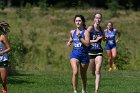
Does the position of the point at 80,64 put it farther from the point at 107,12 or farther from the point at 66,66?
the point at 107,12

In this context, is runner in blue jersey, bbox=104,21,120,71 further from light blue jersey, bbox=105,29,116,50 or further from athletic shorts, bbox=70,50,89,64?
athletic shorts, bbox=70,50,89,64

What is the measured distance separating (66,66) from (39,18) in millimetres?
15878

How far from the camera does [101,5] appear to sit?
67.4 meters

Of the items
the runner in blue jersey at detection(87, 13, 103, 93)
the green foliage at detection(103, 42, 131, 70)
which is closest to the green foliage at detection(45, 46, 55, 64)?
the green foliage at detection(103, 42, 131, 70)

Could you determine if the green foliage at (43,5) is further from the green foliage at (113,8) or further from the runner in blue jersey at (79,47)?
the runner in blue jersey at (79,47)

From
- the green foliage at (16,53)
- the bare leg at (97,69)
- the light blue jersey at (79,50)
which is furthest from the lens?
the green foliage at (16,53)

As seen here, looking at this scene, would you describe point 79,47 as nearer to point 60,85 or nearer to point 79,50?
point 79,50

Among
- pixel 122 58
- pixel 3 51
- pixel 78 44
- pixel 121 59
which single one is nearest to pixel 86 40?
pixel 78 44

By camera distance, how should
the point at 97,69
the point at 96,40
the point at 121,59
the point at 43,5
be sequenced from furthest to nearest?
1. the point at 43,5
2. the point at 121,59
3. the point at 96,40
4. the point at 97,69

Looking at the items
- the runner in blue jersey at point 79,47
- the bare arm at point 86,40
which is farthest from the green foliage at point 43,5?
the bare arm at point 86,40

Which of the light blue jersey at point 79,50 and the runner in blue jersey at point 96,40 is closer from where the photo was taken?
the light blue jersey at point 79,50

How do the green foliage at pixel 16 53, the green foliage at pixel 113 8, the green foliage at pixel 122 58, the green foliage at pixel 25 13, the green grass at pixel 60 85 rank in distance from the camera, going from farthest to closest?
the green foliage at pixel 113 8
the green foliage at pixel 25 13
the green foliage at pixel 122 58
the green foliage at pixel 16 53
the green grass at pixel 60 85

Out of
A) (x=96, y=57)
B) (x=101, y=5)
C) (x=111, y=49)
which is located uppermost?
(x=96, y=57)

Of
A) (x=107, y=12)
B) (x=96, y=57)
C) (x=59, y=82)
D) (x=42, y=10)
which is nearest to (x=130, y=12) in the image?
(x=107, y=12)
